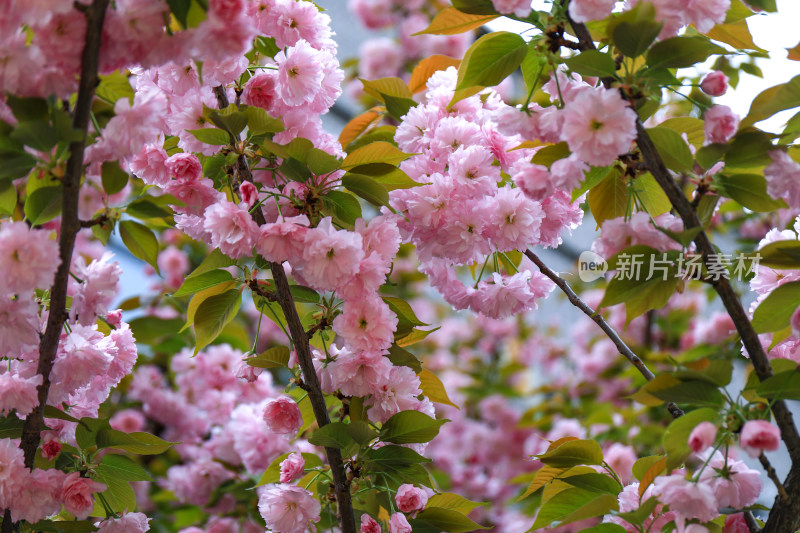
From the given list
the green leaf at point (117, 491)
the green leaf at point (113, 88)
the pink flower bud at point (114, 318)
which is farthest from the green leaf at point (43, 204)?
the green leaf at point (117, 491)

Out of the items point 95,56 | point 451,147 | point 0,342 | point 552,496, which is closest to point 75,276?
point 0,342

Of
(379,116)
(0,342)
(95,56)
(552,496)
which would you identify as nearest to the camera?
(95,56)

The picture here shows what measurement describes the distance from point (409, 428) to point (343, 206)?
11.0 inches

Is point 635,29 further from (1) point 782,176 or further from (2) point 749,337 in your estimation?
(2) point 749,337

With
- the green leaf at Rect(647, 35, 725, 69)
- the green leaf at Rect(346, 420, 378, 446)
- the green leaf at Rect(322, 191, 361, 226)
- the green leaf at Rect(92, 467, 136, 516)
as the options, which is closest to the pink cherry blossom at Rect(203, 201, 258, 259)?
the green leaf at Rect(322, 191, 361, 226)

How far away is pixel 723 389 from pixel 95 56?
68cm

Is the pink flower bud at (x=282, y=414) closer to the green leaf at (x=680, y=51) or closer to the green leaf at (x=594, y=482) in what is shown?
the green leaf at (x=594, y=482)

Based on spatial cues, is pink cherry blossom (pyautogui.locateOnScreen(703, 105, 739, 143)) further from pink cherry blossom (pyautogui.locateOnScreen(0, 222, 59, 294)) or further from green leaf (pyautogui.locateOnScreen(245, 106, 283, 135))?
pink cherry blossom (pyautogui.locateOnScreen(0, 222, 59, 294))

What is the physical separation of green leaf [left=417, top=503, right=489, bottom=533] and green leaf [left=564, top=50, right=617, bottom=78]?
536 millimetres

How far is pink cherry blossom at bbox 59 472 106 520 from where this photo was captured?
2.71 ft

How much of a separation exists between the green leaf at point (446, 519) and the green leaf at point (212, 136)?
0.52m

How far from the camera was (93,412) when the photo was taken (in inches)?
39.2

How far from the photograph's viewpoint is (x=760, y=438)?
0.65 metres

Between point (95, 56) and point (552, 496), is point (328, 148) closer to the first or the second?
point (95, 56)
